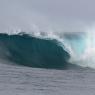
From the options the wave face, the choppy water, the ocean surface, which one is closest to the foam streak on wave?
the ocean surface

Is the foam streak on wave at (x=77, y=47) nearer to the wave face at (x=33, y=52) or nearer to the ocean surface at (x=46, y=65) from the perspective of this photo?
the ocean surface at (x=46, y=65)

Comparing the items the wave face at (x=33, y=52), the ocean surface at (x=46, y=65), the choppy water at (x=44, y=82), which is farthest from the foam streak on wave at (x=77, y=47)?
the choppy water at (x=44, y=82)

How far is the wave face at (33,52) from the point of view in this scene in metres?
27.8

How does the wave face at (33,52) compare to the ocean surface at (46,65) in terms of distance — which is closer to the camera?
the ocean surface at (46,65)

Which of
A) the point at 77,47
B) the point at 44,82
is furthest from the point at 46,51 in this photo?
the point at 44,82

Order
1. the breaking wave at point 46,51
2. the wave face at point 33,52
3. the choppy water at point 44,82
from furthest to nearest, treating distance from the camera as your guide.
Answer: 1. the breaking wave at point 46,51
2. the wave face at point 33,52
3. the choppy water at point 44,82

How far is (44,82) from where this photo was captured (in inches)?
791

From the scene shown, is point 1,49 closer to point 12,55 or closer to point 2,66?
point 12,55

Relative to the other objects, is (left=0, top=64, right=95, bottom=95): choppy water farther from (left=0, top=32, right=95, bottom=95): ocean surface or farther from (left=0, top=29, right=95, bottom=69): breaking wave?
(left=0, top=29, right=95, bottom=69): breaking wave

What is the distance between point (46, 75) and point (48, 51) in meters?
9.07

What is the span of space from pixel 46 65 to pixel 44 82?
276 inches

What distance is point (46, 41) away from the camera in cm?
3344

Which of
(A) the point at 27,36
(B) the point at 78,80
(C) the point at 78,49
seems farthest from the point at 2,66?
(A) the point at 27,36

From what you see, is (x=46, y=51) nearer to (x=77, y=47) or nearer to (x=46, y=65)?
(x=77, y=47)
